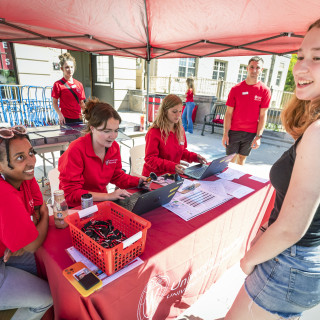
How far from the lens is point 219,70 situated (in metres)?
16.5

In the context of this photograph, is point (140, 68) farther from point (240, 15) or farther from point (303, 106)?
point (303, 106)

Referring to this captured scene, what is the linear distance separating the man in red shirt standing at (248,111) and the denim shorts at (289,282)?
9.75 feet

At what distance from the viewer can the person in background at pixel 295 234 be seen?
2.35ft

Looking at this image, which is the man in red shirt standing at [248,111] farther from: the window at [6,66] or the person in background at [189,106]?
the window at [6,66]

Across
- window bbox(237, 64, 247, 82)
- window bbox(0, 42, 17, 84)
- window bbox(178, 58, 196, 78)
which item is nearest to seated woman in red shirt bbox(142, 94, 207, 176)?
window bbox(0, 42, 17, 84)

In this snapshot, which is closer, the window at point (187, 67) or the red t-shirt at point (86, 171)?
the red t-shirt at point (86, 171)

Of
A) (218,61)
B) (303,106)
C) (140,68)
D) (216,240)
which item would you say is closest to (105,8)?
(303,106)


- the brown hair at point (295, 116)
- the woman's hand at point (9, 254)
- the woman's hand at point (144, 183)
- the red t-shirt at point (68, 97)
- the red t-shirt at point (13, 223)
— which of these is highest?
the brown hair at point (295, 116)

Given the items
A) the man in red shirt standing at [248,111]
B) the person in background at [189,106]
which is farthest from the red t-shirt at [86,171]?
the person in background at [189,106]

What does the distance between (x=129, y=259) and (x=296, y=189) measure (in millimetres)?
779

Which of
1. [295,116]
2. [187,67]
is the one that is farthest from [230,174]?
[187,67]

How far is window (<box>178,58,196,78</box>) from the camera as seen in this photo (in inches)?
583

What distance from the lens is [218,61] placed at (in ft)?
52.8

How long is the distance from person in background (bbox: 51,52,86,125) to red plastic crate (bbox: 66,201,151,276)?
334 cm
